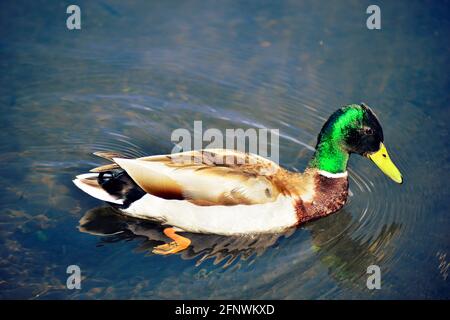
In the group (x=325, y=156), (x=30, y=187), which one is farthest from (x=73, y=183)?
(x=325, y=156)

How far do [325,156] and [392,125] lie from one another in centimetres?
151

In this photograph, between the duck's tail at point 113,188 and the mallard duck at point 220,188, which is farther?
the duck's tail at point 113,188

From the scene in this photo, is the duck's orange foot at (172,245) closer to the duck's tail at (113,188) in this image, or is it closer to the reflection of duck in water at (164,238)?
the reflection of duck in water at (164,238)

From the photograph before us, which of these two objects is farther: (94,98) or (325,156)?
(94,98)

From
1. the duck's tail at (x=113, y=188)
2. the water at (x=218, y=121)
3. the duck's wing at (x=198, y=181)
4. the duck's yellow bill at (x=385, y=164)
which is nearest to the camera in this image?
the water at (x=218, y=121)

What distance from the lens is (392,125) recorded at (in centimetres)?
836

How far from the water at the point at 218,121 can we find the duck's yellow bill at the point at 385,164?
14.6 inches

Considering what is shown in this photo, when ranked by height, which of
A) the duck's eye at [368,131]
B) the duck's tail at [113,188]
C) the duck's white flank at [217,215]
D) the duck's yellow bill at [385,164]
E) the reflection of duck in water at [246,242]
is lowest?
the reflection of duck in water at [246,242]

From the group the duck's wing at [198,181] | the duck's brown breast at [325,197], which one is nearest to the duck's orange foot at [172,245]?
the duck's wing at [198,181]

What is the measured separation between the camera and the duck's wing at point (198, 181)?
21.7 feet

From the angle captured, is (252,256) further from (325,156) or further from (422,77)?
(422,77)

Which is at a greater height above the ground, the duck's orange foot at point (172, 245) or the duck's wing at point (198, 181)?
the duck's wing at point (198, 181)

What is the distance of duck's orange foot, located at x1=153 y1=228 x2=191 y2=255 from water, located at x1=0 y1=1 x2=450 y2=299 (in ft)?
0.34

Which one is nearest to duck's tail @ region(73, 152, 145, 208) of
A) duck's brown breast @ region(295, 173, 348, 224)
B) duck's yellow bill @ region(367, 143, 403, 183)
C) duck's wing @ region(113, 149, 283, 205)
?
duck's wing @ region(113, 149, 283, 205)
